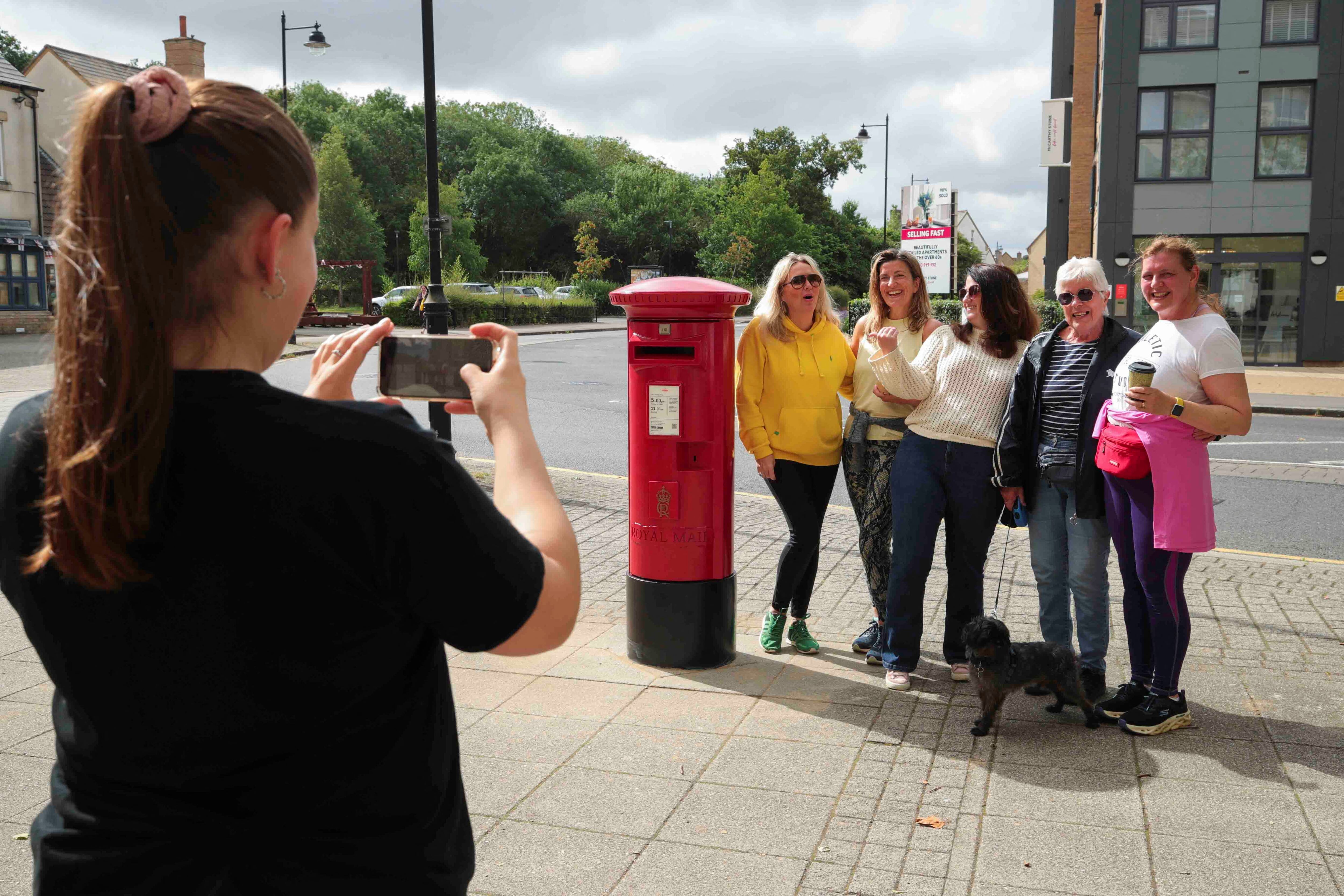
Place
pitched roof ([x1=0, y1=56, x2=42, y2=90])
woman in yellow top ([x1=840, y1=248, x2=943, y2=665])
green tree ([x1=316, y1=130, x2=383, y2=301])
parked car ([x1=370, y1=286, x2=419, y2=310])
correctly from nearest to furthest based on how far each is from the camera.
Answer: woman in yellow top ([x1=840, y1=248, x2=943, y2=665]) → pitched roof ([x1=0, y1=56, x2=42, y2=90]) → parked car ([x1=370, y1=286, x2=419, y2=310]) → green tree ([x1=316, y1=130, x2=383, y2=301])

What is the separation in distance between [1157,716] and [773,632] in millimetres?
1795

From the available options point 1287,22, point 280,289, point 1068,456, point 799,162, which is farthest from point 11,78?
point 799,162

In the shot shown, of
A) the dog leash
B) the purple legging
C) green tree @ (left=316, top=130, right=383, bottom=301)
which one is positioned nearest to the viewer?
the purple legging

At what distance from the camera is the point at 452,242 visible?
202 feet

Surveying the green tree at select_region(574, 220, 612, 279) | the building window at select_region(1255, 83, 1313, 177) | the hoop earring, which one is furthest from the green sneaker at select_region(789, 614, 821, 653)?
the green tree at select_region(574, 220, 612, 279)

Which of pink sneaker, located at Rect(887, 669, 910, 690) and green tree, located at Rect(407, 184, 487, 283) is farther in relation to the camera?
green tree, located at Rect(407, 184, 487, 283)

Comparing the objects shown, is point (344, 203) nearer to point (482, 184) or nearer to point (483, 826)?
point (482, 184)

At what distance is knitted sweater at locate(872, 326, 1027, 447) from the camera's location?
4.98 metres

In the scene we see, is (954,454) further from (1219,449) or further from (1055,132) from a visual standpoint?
(1055,132)

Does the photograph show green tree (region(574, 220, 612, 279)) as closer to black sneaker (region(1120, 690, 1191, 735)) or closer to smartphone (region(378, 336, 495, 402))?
black sneaker (region(1120, 690, 1191, 735))

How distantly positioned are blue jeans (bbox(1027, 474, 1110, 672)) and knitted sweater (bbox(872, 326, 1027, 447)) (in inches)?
15.2

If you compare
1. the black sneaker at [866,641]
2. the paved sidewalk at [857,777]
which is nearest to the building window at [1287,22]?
the paved sidewalk at [857,777]

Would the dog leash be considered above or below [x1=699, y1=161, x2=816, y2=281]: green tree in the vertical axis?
below

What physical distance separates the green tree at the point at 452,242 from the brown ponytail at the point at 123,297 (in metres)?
44.9
